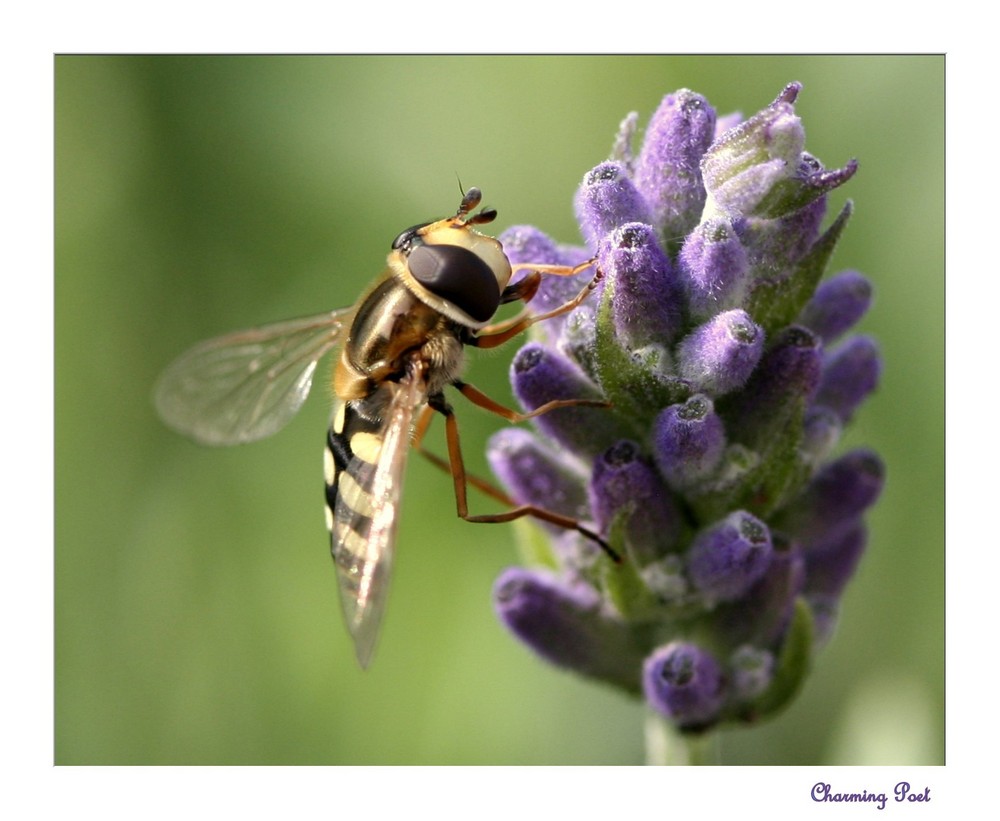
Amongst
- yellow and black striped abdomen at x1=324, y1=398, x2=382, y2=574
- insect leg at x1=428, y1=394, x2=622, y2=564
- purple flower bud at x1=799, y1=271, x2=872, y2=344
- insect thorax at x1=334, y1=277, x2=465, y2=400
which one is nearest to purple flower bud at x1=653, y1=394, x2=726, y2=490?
insect leg at x1=428, y1=394, x2=622, y2=564

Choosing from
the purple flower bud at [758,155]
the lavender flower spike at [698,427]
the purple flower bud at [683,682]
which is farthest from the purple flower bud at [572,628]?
the purple flower bud at [758,155]

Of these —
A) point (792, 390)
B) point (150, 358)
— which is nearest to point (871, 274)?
point (792, 390)

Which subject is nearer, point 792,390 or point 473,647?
point 792,390

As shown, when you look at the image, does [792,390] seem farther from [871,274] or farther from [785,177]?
[871,274]

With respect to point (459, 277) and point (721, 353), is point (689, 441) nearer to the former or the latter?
point (721, 353)

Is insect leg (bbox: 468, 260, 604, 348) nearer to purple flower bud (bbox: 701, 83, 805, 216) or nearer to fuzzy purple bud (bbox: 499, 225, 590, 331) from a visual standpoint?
fuzzy purple bud (bbox: 499, 225, 590, 331)

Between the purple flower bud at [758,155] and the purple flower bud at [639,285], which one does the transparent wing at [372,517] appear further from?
the purple flower bud at [758,155]
